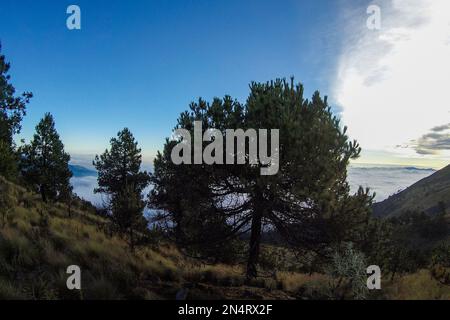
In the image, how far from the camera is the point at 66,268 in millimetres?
7848

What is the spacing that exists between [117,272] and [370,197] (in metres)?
8.41

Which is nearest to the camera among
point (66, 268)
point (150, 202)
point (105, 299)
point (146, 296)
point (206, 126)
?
point (105, 299)

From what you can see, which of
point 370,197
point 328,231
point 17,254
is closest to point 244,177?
point 328,231

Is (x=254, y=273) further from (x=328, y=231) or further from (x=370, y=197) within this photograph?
(x=370, y=197)

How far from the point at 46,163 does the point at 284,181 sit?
25556 millimetres

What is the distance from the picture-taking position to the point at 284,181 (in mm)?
10000

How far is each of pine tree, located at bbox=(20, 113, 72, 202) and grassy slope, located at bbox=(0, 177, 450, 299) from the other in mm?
16239

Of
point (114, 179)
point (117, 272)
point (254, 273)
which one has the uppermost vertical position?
point (114, 179)

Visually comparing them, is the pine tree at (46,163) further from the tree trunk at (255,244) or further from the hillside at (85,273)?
the tree trunk at (255,244)

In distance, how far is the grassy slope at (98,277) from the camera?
6828mm

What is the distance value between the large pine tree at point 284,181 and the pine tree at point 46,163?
67.0ft

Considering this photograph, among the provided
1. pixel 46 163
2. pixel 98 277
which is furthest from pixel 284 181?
pixel 46 163

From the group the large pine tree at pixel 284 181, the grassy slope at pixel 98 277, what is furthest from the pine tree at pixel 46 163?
the large pine tree at pixel 284 181

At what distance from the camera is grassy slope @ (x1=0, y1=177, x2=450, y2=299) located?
6.83 metres
